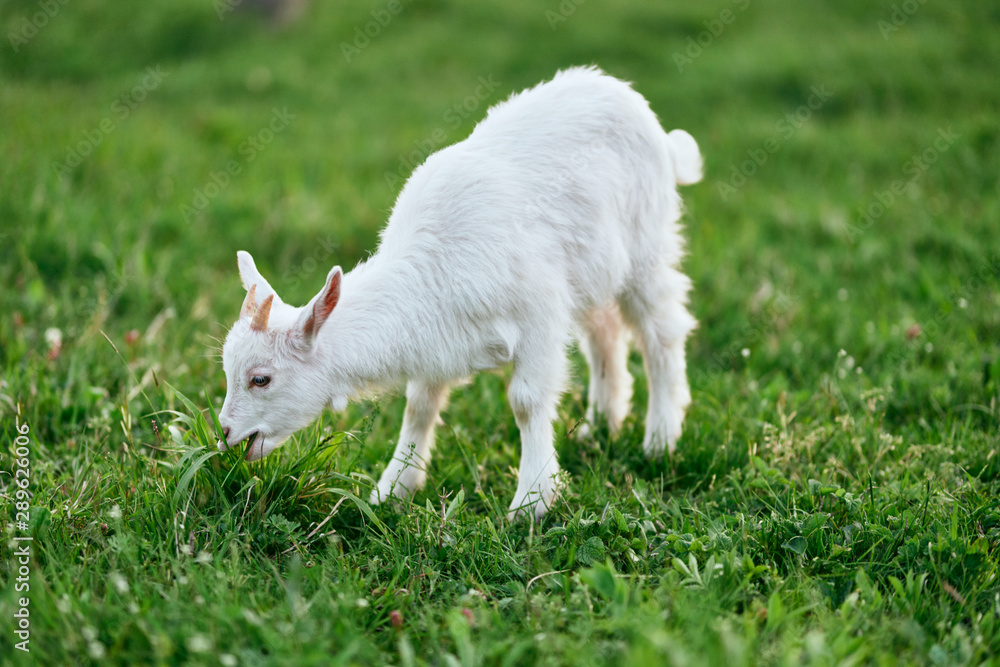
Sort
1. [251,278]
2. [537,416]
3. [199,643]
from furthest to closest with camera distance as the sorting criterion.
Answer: [537,416]
[251,278]
[199,643]

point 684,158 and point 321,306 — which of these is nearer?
point 321,306

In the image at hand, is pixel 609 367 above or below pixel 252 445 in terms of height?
below

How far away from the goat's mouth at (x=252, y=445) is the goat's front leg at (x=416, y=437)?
0.61 metres

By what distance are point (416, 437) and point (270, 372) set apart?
3.12 ft

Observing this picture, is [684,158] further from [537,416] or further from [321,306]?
[321,306]

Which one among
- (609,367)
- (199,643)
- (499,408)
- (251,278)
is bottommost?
(499,408)

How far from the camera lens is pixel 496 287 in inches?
128

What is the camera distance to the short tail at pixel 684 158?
4109 mm

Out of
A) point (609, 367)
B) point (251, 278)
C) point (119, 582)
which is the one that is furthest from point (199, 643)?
point (609, 367)

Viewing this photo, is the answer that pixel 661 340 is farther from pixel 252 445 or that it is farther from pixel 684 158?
pixel 252 445

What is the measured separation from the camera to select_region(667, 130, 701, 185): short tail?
162 inches

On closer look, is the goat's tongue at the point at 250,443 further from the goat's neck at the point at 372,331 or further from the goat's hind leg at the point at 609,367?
the goat's hind leg at the point at 609,367

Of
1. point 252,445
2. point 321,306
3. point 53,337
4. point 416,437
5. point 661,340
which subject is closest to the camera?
point 321,306

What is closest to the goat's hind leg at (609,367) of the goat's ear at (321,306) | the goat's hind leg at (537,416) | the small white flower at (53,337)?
the goat's hind leg at (537,416)
